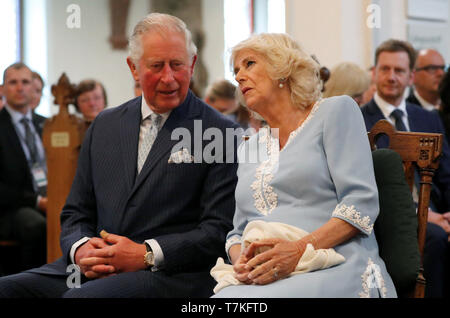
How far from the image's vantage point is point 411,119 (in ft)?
14.1

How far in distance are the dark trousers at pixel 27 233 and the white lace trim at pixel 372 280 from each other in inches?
128

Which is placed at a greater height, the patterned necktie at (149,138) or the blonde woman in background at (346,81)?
the blonde woman in background at (346,81)

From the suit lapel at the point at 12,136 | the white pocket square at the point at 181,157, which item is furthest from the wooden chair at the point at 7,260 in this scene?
the white pocket square at the point at 181,157

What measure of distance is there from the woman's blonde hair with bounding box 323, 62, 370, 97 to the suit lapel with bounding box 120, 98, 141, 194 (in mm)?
1767

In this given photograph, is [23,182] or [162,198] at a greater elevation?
[162,198]

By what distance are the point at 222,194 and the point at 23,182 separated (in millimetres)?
2847

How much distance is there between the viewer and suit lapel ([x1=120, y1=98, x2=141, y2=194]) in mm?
2906

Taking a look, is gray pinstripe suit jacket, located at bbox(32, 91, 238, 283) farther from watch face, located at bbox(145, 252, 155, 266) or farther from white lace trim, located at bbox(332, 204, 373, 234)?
white lace trim, located at bbox(332, 204, 373, 234)

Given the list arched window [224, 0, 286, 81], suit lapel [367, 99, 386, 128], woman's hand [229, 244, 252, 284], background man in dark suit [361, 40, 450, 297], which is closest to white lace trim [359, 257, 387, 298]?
woman's hand [229, 244, 252, 284]

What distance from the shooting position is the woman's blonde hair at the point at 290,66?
8.61 ft

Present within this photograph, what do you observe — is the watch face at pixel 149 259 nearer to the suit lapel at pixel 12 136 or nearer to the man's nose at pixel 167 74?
the man's nose at pixel 167 74

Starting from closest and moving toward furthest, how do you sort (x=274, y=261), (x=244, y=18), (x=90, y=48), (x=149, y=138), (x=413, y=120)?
(x=274, y=261)
(x=149, y=138)
(x=413, y=120)
(x=90, y=48)
(x=244, y=18)

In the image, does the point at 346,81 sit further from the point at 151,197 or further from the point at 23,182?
the point at 23,182

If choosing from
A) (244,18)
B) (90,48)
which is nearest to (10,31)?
(90,48)
